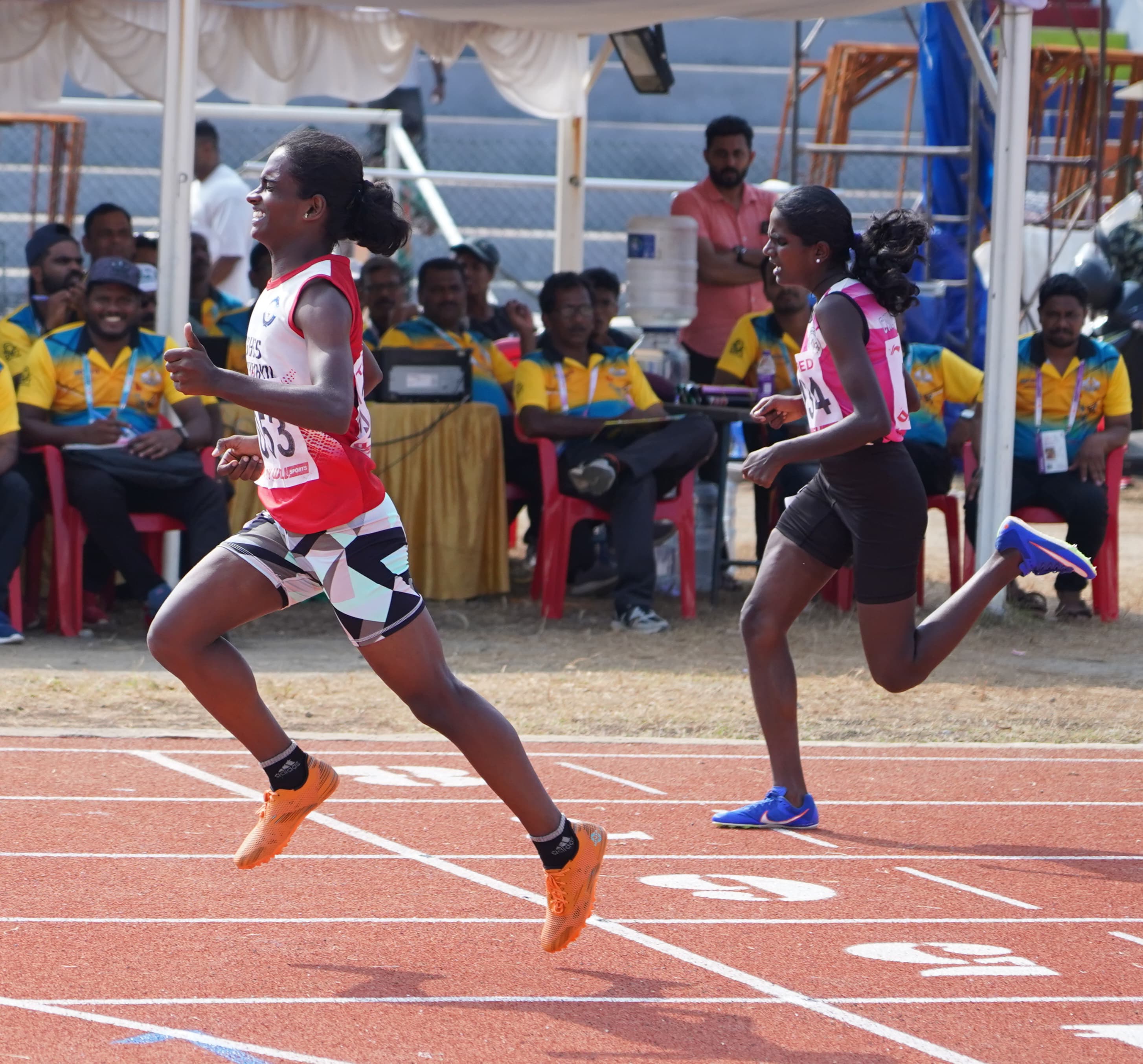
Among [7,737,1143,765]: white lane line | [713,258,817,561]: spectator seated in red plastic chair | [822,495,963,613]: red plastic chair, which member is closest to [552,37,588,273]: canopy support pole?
[713,258,817,561]: spectator seated in red plastic chair

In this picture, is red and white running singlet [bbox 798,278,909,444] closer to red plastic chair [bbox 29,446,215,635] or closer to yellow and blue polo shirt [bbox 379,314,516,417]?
red plastic chair [bbox 29,446,215,635]

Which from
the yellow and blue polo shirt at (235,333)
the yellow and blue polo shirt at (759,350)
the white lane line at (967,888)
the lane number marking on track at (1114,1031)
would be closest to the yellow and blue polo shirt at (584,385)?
the yellow and blue polo shirt at (759,350)

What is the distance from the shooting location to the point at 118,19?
10.4 meters

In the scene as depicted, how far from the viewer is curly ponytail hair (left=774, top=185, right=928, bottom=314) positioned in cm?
479

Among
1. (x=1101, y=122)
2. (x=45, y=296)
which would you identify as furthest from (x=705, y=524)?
(x=1101, y=122)

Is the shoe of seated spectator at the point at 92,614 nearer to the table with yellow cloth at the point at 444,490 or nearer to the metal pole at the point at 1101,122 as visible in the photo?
the table with yellow cloth at the point at 444,490

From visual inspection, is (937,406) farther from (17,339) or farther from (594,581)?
(17,339)

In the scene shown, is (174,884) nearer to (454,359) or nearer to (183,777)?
(183,777)

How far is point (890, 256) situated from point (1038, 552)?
3.22 feet

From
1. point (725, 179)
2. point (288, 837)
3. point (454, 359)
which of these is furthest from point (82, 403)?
point (288, 837)

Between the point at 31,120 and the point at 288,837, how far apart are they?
43.9 ft

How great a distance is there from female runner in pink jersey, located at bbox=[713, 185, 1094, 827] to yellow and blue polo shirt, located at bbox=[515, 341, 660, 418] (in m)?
4.00

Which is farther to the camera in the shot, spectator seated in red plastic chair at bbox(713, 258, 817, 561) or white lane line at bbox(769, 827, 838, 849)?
spectator seated in red plastic chair at bbox(713, 258, 817, 561)

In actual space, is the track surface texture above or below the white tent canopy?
below
